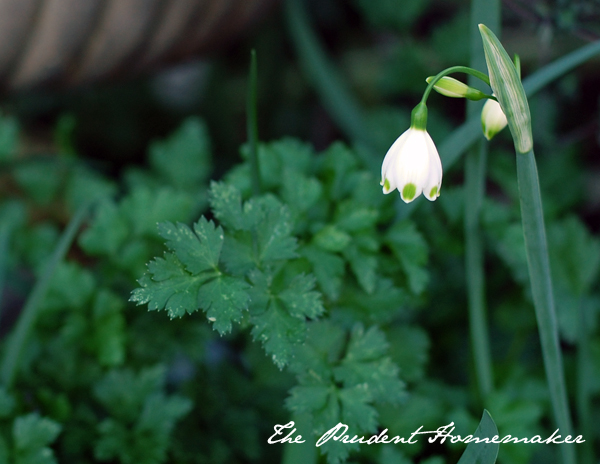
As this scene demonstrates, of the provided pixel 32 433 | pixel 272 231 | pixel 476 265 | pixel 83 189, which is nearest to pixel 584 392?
pixel 476 265

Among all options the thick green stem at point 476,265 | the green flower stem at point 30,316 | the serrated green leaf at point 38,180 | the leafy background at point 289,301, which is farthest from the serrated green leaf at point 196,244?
the serrated green leaf at point 38,180

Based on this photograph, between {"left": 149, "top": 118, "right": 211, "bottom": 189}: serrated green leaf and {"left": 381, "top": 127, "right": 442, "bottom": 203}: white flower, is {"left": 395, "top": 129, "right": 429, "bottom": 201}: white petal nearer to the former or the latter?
{"left": 381, "top": 127, "right": 442, "bottom": 203}: white flower

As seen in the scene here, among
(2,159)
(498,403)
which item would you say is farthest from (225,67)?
(498,403)

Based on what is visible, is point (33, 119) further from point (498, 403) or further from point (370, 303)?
point (498, 403)

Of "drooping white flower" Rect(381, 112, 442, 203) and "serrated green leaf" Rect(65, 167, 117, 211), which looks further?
"serrated green leaf" Rect(65, 167, 117, 211)

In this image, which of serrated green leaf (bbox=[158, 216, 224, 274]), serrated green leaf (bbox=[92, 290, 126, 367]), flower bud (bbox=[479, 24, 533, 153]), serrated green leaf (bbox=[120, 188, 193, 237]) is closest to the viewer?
flower bud (bbox=[479, 24, 533, 153])

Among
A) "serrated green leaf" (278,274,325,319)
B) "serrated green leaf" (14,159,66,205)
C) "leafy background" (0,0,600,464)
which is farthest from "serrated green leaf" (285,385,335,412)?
"serrated green leaf" (14,159,66,205)

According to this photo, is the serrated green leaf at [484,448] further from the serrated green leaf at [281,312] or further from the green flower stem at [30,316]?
the green flower stem at [30,316]
